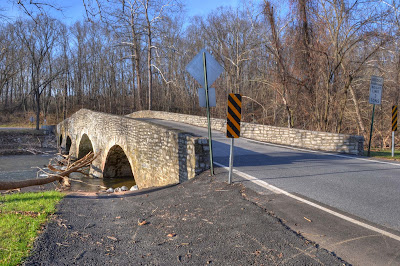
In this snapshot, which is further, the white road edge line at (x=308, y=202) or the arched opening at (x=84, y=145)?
the arched opening at (x=84, y=145)

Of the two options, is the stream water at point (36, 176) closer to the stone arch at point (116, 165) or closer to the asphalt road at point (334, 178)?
the stone arch at point (116, 165)

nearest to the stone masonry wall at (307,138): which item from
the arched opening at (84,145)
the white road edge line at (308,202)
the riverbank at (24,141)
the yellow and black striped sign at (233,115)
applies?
the white road edge line at (308,202)

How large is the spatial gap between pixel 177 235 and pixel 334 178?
421cm

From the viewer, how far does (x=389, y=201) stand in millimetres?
5020

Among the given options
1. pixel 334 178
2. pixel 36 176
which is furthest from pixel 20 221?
pixel 36 176

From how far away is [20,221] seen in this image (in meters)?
4.52

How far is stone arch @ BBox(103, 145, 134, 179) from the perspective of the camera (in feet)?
54.1

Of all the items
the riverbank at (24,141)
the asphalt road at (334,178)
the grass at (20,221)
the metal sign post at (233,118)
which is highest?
the metal sign post at (233,118)

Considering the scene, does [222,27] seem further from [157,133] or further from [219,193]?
[219,193]

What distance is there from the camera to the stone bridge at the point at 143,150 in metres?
7.87

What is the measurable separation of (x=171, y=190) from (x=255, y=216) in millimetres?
2987

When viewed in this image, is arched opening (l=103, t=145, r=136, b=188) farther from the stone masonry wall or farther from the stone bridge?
the stone masonry wall

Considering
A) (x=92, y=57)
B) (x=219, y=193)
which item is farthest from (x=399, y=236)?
(x=92, y=57)

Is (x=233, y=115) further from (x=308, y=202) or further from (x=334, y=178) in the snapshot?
(x=334, y=178)
